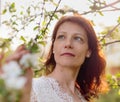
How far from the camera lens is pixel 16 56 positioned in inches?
32.6

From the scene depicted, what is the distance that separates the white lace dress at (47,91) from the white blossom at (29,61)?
158cm

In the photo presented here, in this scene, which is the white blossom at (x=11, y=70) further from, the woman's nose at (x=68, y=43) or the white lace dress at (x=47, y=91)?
the woman's nose at (x=68, y=43)

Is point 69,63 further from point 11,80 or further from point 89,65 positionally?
point 11,80

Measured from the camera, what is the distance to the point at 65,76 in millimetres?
2740

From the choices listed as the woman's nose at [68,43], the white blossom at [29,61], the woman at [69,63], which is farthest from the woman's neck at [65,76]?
the white blossom at [29,61]

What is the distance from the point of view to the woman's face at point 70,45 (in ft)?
8.38

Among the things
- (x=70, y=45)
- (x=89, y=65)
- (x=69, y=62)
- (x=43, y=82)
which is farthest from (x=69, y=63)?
(x=89, y=65)

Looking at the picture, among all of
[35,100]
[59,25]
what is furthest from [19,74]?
[59,25]

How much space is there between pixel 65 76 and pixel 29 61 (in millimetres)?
1979

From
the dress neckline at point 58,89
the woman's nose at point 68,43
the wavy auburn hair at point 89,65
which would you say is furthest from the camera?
the wavy auburn hair at point 89,65

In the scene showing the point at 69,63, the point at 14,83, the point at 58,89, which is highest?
the point at 14,83

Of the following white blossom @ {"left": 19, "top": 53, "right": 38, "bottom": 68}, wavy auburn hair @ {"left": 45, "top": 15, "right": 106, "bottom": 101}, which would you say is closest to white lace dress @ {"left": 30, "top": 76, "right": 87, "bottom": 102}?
wavy auburn hair @ {"left": 45, "top": 15, "right": 106, "bottom": 101}

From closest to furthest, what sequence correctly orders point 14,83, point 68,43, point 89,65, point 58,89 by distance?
point 14,83 < point 68,43 < point 58,89 < point 89,65

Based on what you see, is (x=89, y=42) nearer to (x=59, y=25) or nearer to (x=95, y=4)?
(x=59, y=25)
